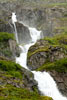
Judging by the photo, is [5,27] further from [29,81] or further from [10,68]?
[29,81]

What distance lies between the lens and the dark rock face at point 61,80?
153 feet

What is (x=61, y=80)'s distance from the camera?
4806 centimetres

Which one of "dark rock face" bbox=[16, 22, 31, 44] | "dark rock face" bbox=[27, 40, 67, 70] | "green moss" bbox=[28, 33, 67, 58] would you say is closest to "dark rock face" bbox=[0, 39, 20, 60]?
"green moss" bbox=[28, 33, 67, 58]

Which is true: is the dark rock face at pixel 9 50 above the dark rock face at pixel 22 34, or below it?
below

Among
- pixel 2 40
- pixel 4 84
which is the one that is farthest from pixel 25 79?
pixel 2 40

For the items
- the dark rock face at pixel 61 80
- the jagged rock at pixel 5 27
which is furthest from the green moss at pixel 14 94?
the jagged rock at pixel 5 27

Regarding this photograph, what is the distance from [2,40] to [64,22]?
5862cm

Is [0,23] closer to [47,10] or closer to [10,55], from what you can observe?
[10,55]

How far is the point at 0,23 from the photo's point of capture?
80.8 m

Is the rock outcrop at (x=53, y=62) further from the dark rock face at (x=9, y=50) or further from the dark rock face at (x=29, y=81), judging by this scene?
the dark rock face at (x=29, y=81)

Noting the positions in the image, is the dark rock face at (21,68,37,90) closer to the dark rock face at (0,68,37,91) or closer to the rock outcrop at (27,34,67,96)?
the dark rock face at (0,68,37,91)

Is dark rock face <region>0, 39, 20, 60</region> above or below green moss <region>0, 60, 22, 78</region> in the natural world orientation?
above

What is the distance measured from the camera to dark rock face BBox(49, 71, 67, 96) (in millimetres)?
46681

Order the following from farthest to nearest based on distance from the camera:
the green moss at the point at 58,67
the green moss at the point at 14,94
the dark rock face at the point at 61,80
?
the green moss at the point at 58,67, the dark rock face at the point at 61,80, the green moss at the point at 14,94
